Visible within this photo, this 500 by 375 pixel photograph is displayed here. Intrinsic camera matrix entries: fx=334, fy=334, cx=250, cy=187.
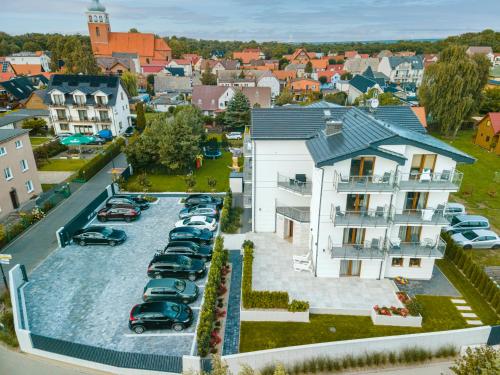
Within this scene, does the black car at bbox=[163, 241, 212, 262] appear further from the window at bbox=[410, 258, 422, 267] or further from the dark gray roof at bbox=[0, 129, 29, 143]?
the dark gray roof at bbox=[0, 129, 29, 143]

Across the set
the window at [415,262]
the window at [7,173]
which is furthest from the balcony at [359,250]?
the window at [7,173]

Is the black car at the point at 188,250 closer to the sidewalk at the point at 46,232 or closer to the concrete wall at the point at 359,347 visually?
the concrete wall at the point at 359,347

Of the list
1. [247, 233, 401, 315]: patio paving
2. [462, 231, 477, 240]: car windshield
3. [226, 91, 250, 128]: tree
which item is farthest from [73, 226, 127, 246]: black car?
[226, 91, 250, 128]: tree

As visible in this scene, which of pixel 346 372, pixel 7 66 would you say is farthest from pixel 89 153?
pixel 7 66

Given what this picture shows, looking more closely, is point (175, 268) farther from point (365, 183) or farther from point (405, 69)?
point (405, 69)

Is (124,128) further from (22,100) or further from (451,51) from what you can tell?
(451,51)

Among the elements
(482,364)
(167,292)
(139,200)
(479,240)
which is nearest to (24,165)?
(139,200)
